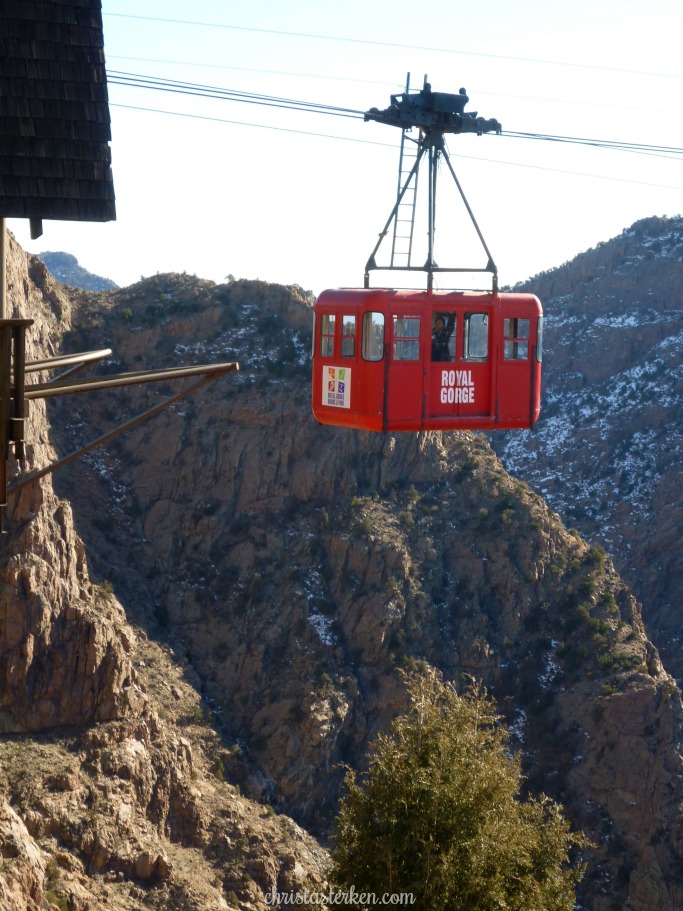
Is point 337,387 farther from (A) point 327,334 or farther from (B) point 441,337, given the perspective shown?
(B) point 441,337

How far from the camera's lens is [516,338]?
21.6 m

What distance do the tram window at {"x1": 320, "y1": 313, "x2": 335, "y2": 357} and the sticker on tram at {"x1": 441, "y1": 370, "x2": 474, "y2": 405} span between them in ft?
7.65

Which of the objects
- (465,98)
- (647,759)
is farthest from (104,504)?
(465,98)

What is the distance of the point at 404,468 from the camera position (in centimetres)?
5797

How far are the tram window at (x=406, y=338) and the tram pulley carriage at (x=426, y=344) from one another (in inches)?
0.8

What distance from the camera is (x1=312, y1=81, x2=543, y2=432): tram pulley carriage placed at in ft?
66.4

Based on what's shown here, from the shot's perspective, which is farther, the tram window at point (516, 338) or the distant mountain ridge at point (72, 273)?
the distant mountain ridge at point (72, 273)

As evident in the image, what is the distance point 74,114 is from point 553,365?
9046 cm

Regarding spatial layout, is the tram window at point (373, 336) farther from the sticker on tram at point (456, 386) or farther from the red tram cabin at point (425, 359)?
the sticker on tram at point (456, 386)

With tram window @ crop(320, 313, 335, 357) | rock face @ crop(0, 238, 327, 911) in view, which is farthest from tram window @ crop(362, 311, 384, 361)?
rock face @ crop(0, 238, 327, 911)

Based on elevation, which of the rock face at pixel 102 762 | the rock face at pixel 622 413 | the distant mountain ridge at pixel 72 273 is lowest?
the rock face at pixel 102 762

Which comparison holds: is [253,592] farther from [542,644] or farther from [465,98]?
[465,98]

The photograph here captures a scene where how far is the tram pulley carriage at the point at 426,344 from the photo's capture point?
20250mm

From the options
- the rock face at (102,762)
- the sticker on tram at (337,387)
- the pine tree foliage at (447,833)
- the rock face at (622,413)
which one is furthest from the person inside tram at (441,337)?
the rock face at (622,413)
